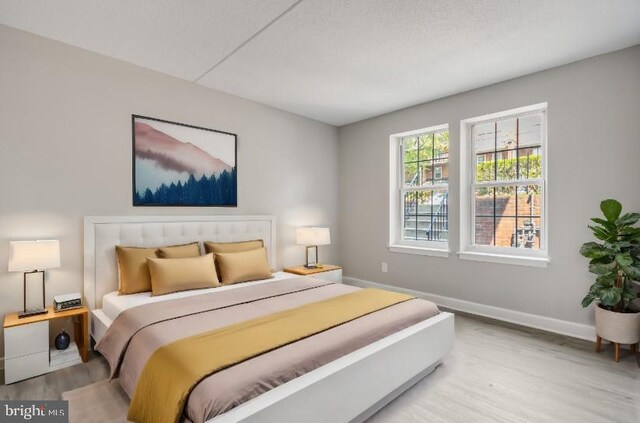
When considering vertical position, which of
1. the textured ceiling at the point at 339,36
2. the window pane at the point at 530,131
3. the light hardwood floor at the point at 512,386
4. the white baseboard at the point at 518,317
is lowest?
the light hardwood floor at the point at 512,386

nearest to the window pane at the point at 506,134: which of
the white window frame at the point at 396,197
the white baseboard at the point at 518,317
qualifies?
the white window frame at the point at 396,197

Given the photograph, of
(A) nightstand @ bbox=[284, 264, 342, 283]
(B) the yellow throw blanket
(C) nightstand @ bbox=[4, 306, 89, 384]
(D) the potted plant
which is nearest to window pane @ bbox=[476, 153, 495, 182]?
(D) the potted plant

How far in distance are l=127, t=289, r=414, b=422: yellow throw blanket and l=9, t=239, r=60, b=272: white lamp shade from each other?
1.39 meters

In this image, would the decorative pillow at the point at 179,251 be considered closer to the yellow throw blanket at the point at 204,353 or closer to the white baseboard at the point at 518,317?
the yellow throw blanket at the point at 204,353

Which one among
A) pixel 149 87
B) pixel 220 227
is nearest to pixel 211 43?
pixel 149 87

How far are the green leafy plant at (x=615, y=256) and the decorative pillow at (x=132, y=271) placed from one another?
3.69 metres

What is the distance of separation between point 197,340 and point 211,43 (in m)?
2.28

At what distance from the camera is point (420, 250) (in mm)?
4281

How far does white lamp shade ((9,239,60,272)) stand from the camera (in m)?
2.37

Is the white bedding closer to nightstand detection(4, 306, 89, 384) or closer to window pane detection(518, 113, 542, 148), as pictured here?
nightstand detection(4, 306, 89, 384)

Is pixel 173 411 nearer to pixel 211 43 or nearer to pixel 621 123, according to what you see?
pixel 211 43

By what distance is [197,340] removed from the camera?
5.89ft

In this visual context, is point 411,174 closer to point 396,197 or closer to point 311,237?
point 396,197

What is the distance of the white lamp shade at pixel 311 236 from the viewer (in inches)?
169
